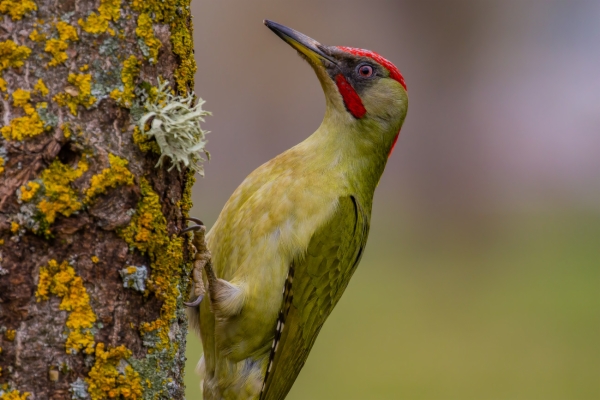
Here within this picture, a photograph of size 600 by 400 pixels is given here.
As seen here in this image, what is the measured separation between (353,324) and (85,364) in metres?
7.05

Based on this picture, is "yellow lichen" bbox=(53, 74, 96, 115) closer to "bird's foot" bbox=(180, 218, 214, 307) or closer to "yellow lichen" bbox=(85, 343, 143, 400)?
"yellow lichen" bbox=(85, 343, 143, 400)

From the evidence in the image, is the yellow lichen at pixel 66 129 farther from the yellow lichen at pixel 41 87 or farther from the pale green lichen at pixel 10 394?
the pale green lichen at pixel 10 394

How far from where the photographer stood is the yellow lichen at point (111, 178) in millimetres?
1901

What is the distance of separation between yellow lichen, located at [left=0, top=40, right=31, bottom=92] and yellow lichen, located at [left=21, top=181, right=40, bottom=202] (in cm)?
24

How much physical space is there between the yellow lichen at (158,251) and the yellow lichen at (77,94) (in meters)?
0.26

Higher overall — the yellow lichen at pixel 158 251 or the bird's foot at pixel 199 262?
the yellow lichen at pixel 158 251

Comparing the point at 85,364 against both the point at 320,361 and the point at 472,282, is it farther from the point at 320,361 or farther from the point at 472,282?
the point at 472,282

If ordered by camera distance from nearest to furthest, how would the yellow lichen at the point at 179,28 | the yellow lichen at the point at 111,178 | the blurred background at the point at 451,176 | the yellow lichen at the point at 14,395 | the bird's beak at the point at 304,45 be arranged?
the yellow lichen at the point at 14,395
the yellow lichen at the point at 111,178
the yellow lichen at the point at 179,28
the bird's beak at the point at 304,45
the blurred background at the point at 451,176

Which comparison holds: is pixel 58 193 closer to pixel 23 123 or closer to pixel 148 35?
pixel 23 123

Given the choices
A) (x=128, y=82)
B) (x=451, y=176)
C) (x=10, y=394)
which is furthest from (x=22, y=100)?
(x=451, y=176)

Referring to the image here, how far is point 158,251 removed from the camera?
6.88ft

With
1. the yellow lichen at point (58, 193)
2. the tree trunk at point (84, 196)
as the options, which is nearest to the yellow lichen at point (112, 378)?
the tree trunk at point (84, 196)

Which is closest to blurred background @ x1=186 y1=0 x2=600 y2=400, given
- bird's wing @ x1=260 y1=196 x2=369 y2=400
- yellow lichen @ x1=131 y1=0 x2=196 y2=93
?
bird's wing @ x1=260 y1=196 x2=369 y2=400

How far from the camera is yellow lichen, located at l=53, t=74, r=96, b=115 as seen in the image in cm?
186
